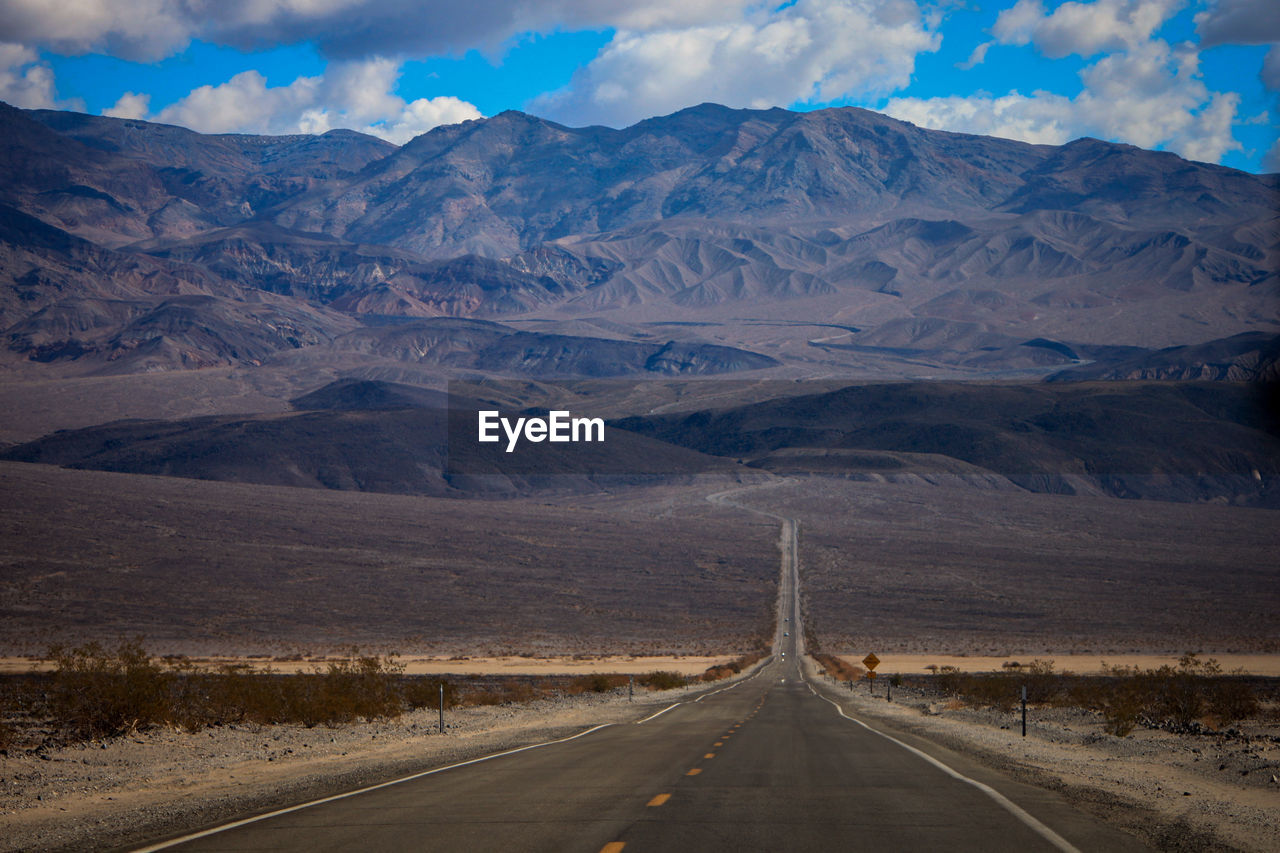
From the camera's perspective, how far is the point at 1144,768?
49.8 feet

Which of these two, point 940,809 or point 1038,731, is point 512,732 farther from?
point 940,809

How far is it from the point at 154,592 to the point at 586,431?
105m

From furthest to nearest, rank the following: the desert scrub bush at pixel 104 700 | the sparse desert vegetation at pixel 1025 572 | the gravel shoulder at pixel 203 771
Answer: the sparse desert vegetation at pixel 1025 572
the desert scrub bush at pixel 104 700
the gravel shoulder at pixel 203 771

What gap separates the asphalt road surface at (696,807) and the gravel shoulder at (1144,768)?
0.60 meters

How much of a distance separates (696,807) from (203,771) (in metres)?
7.55

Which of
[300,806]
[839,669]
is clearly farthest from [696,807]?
[839,669]

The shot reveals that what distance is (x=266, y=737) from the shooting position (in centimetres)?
1883

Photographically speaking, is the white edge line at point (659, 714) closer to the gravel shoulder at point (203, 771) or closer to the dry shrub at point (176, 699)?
the gravel shoulder at point (203, 771)

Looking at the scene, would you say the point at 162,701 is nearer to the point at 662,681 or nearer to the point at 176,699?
the point at 176,699

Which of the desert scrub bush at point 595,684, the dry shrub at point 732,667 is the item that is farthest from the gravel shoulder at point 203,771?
the dry shrub at point 732,667

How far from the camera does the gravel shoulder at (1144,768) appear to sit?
33.6 feet

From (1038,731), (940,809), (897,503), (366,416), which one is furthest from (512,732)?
(366,416)

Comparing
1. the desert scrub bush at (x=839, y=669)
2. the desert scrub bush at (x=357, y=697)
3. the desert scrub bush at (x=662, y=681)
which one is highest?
the desert scrub bush at (x=357, y=697)

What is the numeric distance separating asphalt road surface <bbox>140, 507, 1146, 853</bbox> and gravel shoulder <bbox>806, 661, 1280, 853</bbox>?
60 centimetres
